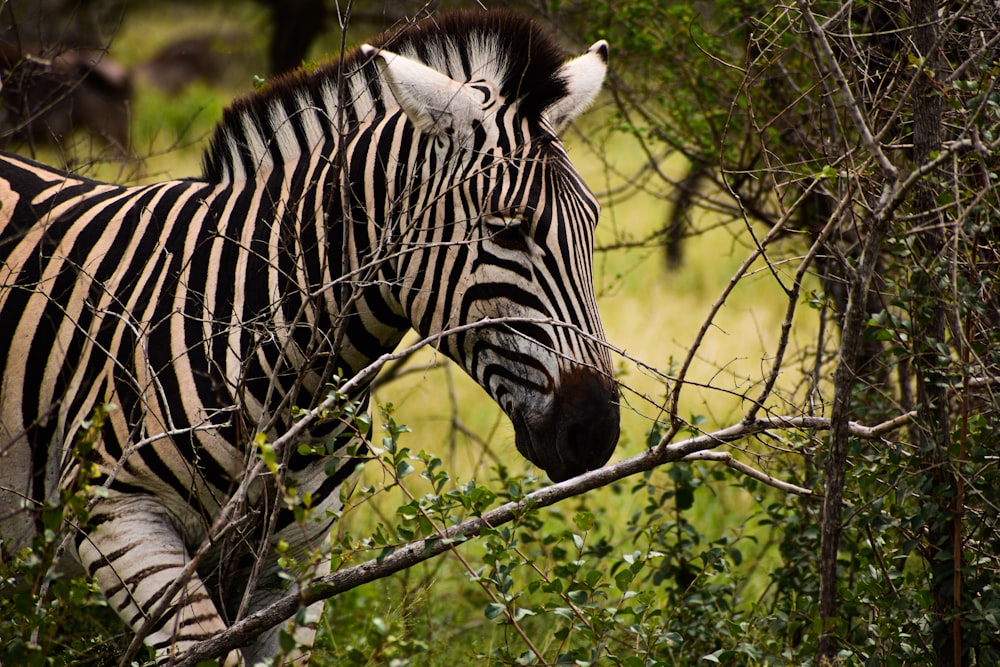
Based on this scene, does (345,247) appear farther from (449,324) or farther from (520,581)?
(520,581)

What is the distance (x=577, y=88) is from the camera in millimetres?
3172

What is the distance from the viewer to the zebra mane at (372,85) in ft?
9.82

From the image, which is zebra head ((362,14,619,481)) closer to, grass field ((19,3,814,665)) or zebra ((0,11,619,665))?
zebra ((0,11,619,665))

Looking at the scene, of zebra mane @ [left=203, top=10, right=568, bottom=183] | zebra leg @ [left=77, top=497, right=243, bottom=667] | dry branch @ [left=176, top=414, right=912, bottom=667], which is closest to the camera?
dry branch @ [left=176, top=414, right=912, bottom=667]

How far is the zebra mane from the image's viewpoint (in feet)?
9.82

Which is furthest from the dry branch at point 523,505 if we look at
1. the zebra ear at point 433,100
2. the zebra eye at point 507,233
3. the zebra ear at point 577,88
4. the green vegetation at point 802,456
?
the zebra ear at point 577,88

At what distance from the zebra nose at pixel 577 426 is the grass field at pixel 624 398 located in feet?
0.33

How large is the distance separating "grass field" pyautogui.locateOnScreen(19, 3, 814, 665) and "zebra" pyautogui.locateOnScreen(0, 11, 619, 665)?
240 mm

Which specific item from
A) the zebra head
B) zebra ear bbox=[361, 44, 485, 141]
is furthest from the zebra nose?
zebra ear bbox=[361, 44, 485, 141]

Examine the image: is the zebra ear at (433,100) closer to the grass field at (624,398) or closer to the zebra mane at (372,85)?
the zebra mane at (372,85)

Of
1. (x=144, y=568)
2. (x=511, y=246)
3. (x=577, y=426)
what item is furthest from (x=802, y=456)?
(x=144, y=568)

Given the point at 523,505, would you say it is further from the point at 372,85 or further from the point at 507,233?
the point at 372,85

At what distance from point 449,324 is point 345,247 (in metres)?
0.38

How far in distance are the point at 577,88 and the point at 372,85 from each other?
63 centimetres
